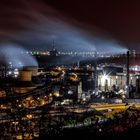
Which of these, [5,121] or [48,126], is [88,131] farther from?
[5,121]

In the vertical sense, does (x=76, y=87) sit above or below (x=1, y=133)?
above

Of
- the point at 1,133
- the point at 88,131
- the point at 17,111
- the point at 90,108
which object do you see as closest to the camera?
the point at 1,133

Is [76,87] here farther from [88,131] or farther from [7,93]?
[88,131]

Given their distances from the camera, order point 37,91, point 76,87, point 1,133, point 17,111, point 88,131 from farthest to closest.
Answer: point 76,87, point 37,91, point 17,111, point 88,131, point 1,133

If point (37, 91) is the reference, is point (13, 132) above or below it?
below

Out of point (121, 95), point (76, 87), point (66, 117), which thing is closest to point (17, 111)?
point (66, 117)

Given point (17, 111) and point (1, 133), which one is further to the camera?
point (17, 111)

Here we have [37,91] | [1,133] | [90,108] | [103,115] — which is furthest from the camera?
[37,91]

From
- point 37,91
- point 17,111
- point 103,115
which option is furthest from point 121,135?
point 37,91

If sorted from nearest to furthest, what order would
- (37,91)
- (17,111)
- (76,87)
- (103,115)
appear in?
(17,111), (103,115), (37,91), (76,87)
